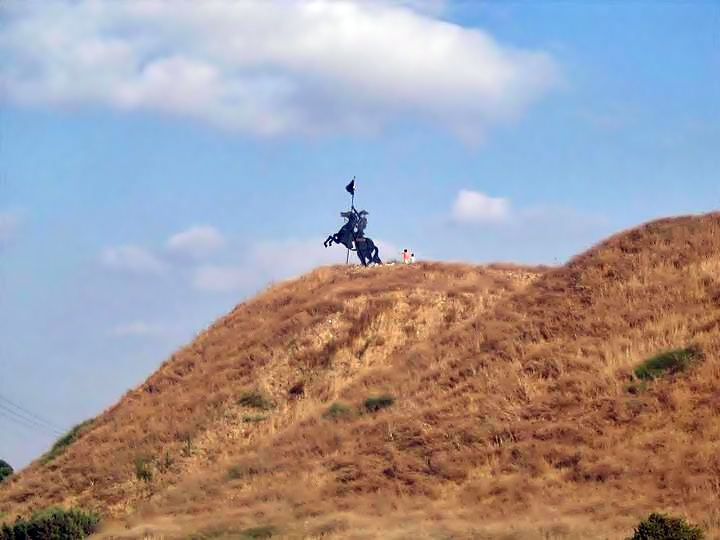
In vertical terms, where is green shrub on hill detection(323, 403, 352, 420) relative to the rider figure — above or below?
Answer: below

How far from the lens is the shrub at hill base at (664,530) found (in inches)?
601

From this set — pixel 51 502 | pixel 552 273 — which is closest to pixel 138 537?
pixel 51 502

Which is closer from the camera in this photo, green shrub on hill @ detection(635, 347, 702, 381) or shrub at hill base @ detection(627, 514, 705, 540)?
shrub at hill base @ detection(627, 514, 705, 540)

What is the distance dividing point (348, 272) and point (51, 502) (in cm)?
1463

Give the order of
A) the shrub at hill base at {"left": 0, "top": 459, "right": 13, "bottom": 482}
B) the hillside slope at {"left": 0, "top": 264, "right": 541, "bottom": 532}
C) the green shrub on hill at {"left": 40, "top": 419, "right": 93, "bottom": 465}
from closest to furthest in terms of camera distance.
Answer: the hillside slope at {"left": 0, "top": 264, "right": 541, "bottom": 532}, the green shrub on hill at {"left": 40, "top": 419, "right": 93, "bottom": 465}, the shrub at hill base at {"left": 0, "top": 459, "right": 13, "bottom": 482}

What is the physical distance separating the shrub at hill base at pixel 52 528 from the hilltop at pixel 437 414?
111 cm

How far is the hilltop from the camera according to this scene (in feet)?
70.3

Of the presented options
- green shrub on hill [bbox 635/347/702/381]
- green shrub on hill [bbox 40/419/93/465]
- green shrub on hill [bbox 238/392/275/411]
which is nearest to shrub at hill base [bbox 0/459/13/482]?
green shrub on hill [bbox 40/419/93/465]

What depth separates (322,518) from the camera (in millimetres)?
22578

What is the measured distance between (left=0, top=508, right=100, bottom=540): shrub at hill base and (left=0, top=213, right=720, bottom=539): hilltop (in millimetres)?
1105

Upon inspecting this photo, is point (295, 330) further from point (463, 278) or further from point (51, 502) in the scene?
point (51, 502)

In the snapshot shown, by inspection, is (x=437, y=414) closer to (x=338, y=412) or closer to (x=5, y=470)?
(x=338, y=412)

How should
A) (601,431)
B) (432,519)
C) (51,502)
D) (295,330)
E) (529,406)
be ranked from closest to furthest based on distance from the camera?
1. (432,519)
2. (601,431)
3. (529,406)
4. (51,502)
5. (295,330)

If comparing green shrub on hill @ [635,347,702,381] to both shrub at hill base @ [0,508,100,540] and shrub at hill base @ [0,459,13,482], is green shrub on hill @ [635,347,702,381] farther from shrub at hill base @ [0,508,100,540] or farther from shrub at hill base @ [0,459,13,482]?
shrub at hill base @ [0,459,13,482]
